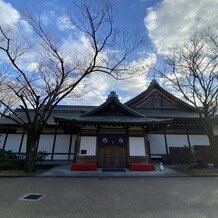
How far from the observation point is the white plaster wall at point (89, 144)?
17.1 m

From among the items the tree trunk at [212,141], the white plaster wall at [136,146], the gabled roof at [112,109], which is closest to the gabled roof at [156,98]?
the gabled roof at [112,109]

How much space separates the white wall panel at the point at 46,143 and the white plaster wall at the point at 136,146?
9.45 m

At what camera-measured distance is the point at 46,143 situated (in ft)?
71.7

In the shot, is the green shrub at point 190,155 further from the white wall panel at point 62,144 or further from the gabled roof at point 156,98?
the white wall panel at point 62,144

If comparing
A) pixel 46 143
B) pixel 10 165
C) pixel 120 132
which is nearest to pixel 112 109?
pixel 120 132

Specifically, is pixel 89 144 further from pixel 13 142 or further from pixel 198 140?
pixel 198 140

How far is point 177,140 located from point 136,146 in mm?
5761

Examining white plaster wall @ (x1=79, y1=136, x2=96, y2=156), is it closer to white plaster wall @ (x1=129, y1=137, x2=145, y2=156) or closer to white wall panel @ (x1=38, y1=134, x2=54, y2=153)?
white plaster wall @ (x1=129, y1=137, x2=145, y2=156)

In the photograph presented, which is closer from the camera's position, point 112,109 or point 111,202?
point 111,202

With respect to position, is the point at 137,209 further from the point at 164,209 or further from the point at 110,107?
the point at 110,107

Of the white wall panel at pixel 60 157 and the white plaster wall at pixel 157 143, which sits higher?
the white plaster wall at pixel 157 143

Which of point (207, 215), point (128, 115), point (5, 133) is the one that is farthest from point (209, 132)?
point (5, 133)

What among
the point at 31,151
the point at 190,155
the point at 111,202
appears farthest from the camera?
the point at 190,155

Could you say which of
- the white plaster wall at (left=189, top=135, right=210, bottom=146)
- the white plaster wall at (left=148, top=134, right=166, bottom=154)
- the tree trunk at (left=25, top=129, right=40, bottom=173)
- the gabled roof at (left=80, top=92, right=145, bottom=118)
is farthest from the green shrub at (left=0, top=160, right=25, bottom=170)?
the white plaster wall at (left=189, top=135, right=210, bottom=146)
